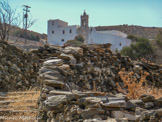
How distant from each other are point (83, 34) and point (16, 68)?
34.0 m

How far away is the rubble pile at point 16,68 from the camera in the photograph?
789 centimetres

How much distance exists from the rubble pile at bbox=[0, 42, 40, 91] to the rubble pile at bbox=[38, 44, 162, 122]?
302 centimetres

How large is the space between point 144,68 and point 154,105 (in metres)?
5.55

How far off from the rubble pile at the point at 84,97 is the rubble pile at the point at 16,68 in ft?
9.91

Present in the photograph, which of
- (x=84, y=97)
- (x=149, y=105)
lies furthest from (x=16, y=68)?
(x=149, y=105)

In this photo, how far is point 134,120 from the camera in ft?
9.20

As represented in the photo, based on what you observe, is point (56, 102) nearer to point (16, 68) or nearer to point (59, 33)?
point (16, 68)

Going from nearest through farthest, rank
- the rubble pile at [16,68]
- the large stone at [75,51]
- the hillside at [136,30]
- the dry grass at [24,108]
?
the dry grass at [24,108], the large stone at [75,51], the rubble pile at [16,68], the hillside at [136,30]

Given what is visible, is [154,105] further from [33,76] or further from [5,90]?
[33,76]

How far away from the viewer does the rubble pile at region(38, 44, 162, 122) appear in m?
2.90

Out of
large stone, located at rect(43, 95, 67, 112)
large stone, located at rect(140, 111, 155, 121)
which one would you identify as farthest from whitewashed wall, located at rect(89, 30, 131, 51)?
large stone, located at rect(140, 111, 155, 121)

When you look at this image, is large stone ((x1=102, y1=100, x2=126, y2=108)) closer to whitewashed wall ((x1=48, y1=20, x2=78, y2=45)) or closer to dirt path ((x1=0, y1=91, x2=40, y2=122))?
dirt path ((x1=0, y1=91, x2=40, y2=122))

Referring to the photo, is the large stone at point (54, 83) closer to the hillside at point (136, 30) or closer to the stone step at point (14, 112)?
the stone step at point (14, 112)

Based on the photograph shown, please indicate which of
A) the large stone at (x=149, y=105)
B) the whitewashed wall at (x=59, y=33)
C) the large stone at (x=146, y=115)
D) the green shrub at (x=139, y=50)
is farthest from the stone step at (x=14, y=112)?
the whitewashed wall at (x=59, y=33)
